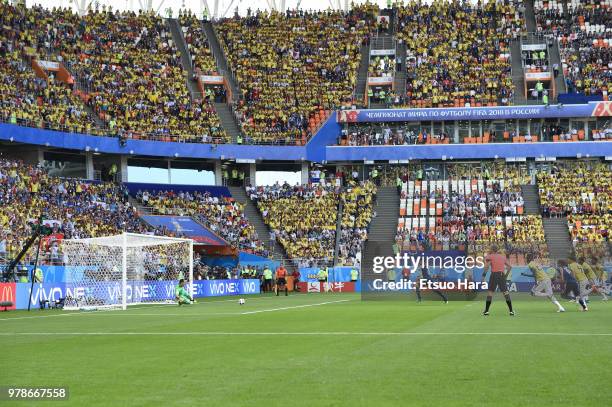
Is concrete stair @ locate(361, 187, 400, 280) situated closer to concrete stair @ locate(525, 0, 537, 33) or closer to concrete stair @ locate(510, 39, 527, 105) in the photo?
concrete stair @ locate(510, 39, 527, 105)

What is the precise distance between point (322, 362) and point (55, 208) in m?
46.5

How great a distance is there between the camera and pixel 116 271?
39.2m

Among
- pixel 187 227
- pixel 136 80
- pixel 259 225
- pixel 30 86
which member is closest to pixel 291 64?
pixel 136 80

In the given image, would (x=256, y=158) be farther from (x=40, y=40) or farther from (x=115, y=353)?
(x=115, y=353)

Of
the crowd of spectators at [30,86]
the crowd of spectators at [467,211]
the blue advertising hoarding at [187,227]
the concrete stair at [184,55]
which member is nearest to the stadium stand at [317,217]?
the crowd of spectators at [467,211]

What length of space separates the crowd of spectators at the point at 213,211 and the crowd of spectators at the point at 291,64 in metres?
6.89

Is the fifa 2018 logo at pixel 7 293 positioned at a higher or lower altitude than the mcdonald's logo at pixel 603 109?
lower

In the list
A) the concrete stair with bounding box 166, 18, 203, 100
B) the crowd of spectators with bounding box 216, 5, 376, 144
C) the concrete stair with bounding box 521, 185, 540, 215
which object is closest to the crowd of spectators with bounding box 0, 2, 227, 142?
the concrete stair with bounding box 166, 18, 203, 100

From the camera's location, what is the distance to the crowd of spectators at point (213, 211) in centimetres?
6769

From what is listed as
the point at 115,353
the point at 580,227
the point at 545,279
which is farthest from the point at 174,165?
the point at 115,353

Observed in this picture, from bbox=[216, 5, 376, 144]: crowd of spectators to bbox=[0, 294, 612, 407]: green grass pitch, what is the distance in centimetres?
5340

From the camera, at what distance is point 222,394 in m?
10.3

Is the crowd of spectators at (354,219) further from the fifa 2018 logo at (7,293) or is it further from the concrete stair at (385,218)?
the fifa 2018 logo at (7,293)

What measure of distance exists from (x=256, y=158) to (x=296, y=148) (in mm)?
3501
